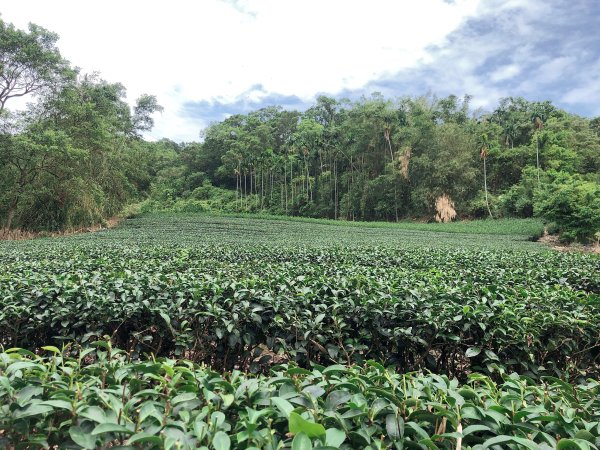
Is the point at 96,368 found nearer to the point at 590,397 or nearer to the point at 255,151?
the point at 590,397

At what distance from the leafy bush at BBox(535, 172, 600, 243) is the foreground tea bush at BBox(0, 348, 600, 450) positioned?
2462 centimetres

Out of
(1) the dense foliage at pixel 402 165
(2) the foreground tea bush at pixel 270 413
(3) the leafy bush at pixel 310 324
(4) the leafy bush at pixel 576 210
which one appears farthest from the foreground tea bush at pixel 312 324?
(1) the dense foliage at pixel 402 165

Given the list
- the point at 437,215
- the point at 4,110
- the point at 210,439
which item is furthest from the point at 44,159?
the point at 437,215

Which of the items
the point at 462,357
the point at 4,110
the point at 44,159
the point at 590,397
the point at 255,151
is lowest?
the point at 462,357

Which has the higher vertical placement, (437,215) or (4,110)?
(4,110)

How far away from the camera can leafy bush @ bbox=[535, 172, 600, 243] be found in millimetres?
20766

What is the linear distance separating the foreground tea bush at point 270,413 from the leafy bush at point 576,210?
2462 centimetres

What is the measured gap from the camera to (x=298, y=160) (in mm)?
Answer: 55312

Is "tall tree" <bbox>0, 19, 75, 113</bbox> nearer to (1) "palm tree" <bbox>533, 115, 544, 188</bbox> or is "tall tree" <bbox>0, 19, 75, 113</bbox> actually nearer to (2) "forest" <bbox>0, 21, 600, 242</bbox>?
(2) "forest" <bbox>0, 21, 600, 242</bbox>

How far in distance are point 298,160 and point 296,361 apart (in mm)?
53747

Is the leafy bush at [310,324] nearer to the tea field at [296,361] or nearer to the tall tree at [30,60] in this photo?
the tea field at [296,361]

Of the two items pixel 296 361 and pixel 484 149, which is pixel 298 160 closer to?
pixel 484 149

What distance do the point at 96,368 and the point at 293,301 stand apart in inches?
66.4

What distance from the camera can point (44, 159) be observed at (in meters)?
A: 20.5
